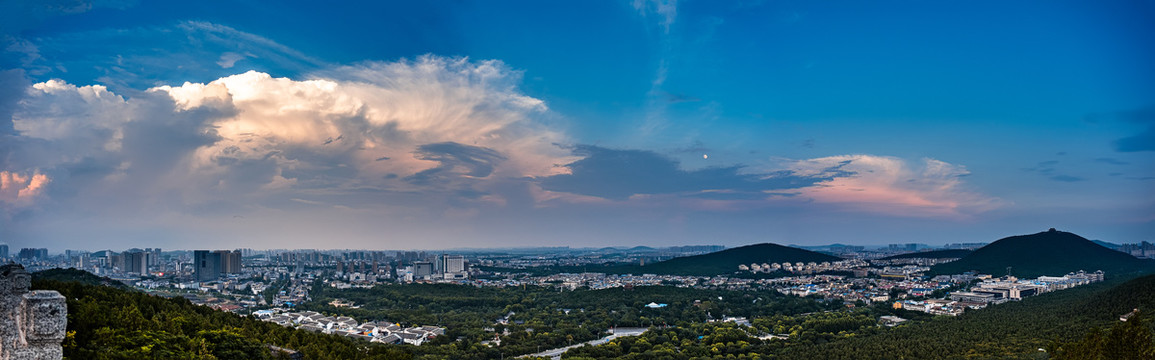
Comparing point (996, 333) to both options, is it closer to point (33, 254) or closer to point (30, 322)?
point (30, 322)

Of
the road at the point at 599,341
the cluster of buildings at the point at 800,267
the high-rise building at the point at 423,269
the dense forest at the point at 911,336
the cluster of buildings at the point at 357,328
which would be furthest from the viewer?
the high-rise building at the point at 423,269

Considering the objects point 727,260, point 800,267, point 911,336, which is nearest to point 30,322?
point 911,336

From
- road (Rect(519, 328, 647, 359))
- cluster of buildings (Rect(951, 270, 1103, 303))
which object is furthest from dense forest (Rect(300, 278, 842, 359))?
cluster of buildings (Rect(951, 270, 1103, 303))

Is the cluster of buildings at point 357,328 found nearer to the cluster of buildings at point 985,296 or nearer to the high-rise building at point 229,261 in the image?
the cluster of buildings at point 985,296

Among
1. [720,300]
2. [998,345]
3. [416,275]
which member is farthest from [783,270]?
[998,345]

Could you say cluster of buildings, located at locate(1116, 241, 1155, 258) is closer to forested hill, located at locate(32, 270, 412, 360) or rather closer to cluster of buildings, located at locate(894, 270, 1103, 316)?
cluster of buildings, located at locate(894, 270, 1103, 316)

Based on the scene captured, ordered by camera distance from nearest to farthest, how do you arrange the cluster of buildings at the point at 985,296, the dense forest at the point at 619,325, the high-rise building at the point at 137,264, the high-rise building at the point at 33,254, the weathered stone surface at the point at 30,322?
the weathered stone surface at the point at 30,322 < the dense forest at the point at 619,325 < the cluster of buildings at the point at 985,296 < the high-rise building at the point at 33,254 < the high-rise building at the point at 137,264

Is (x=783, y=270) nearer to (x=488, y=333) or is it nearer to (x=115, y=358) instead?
(x=488, y=333)

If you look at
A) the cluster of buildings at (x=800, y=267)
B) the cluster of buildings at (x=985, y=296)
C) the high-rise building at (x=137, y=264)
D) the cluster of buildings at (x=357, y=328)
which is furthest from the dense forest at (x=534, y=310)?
the high-rise building at (x=137, y=264)
